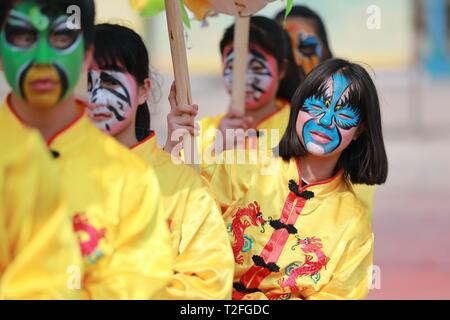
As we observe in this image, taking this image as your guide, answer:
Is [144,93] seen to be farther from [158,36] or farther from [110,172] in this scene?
[158,36]

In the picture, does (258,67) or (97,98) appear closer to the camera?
(97,98)

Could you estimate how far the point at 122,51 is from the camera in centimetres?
333

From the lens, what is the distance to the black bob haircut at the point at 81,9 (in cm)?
245

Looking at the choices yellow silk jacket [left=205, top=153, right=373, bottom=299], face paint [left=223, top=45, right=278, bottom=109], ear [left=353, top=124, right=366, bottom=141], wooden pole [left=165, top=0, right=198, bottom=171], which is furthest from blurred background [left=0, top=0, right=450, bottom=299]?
ear [left=353, top=124, right=366, bottom=141]

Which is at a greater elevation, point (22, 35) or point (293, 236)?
point (22, 35)

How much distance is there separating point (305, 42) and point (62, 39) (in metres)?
3.18

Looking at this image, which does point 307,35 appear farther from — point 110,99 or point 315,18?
point 110,99

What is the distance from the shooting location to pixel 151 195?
8.55 ft

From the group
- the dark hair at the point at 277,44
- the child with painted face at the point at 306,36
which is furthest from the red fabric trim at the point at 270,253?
the child with painted face at the point at 306,36

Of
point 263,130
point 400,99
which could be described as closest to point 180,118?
point 263,130

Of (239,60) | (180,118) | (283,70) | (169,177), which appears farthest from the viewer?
(283,70)

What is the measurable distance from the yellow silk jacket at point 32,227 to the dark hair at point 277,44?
2587mm

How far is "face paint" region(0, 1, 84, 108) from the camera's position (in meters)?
2.45

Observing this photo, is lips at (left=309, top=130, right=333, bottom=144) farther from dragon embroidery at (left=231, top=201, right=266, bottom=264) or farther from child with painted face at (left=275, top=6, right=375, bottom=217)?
child with painted face at (left=275, top=6, right=375, bottom=217)
